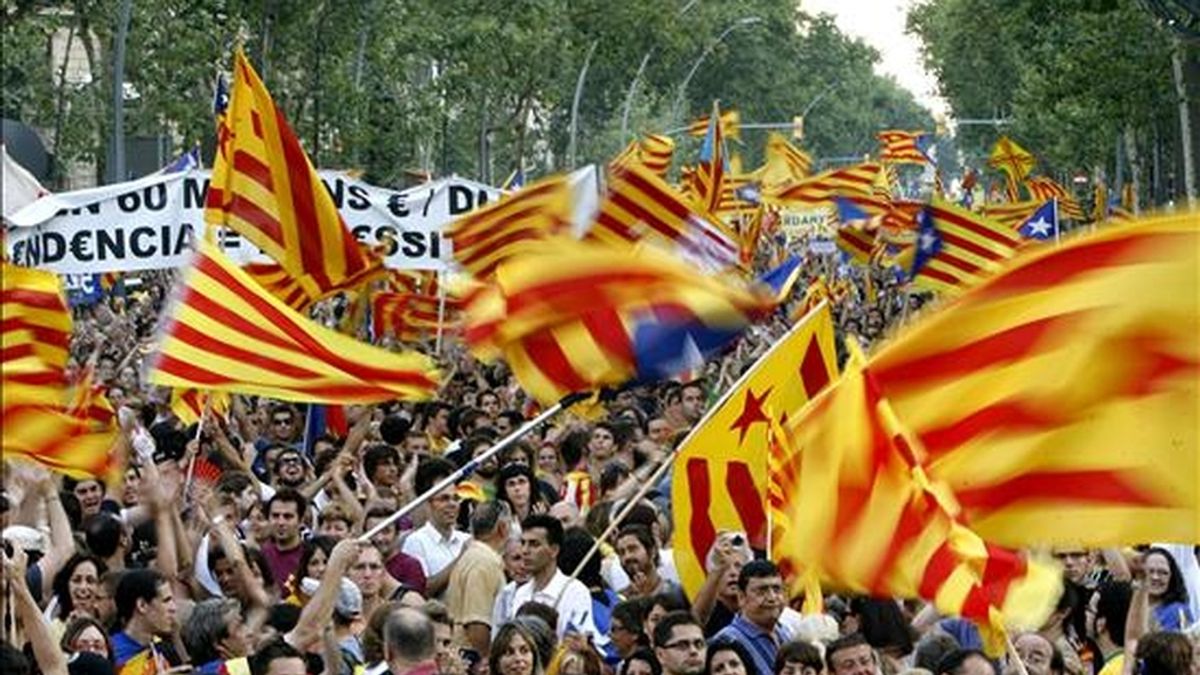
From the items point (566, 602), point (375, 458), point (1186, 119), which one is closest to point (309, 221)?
point (375, 458)

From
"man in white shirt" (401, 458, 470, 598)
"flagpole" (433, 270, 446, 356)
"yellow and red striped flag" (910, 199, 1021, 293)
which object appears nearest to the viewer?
"man in white shirt" (401, 458, 470, 598)

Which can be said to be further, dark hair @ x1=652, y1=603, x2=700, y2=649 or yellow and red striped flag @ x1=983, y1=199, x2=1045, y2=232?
yellow and red striped flag @ x1=983, y1=199, x2=1045, y2=232

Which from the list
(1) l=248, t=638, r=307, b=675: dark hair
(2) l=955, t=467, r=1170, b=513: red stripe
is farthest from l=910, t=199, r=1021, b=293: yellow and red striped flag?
(2) l=955, t=467, r=1170, b=513: red stripe

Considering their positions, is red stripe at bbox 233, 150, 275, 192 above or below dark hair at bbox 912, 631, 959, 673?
above

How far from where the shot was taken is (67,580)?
431 inches

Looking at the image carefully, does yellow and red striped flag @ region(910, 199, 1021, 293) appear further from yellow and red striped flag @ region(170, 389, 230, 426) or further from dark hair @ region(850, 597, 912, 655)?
dark hair @ region(850, 597, 912, 655)

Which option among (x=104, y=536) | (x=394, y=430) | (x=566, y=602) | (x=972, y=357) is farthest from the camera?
(x=394, y=430)

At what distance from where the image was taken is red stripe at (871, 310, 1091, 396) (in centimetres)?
718

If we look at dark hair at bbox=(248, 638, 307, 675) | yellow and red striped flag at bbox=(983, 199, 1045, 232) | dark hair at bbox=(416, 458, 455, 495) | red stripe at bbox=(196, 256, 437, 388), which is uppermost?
red stripe at bbox=(196, 256, 437, 388)

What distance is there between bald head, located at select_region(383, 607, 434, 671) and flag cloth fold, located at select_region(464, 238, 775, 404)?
87 cm

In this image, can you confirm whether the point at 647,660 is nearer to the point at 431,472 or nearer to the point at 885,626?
the point at 885,626

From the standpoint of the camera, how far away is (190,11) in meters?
44.0

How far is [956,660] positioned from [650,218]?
4.64m

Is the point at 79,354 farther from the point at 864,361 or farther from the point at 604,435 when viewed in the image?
the point at 864,361
